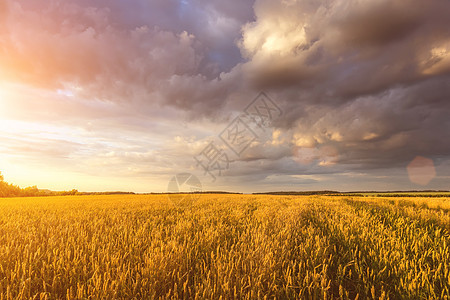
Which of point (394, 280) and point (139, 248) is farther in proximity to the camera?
point (139, 248)

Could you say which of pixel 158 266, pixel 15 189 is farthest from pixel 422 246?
pixel 15 189

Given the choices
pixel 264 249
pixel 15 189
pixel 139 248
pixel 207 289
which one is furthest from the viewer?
pixel 15 189

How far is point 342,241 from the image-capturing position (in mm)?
4293

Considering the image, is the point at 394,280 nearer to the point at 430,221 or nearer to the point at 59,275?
the point at 59,275

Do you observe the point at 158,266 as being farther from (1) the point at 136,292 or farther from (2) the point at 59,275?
(2) the point at 59,275

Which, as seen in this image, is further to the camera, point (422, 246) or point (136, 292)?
point (422, 246)

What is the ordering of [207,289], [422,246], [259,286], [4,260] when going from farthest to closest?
[422,246]
[4,260]
[259,286]
[207,289]

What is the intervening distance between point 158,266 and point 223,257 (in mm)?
900

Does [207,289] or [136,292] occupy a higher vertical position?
[207,289]

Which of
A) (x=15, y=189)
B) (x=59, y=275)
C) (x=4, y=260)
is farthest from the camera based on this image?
(x=15, y=189)

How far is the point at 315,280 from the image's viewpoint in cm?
246

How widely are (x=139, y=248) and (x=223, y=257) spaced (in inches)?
58.5

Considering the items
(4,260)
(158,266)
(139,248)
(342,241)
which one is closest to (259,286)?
(158,266)

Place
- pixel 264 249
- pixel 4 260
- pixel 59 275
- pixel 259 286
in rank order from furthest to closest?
pixel 264 249 < pixel 4 260 < pixel 59 275 < pixel 259 286
